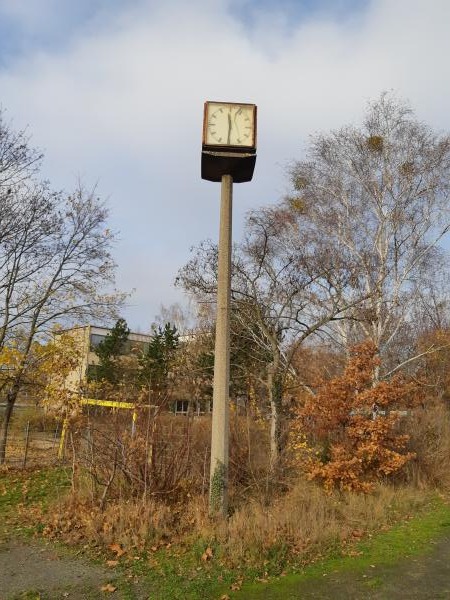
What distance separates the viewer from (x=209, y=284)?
14375mm

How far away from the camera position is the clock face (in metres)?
8.29

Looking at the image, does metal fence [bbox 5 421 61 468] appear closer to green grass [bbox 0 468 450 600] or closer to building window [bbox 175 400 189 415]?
building window [bbox 175 400 189 415]

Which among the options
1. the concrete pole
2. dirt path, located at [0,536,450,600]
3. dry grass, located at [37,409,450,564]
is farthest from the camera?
the concrete pole

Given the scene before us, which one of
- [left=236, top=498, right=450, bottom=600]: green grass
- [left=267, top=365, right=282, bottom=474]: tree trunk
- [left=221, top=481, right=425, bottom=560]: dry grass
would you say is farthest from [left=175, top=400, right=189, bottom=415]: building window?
[left=236, top=498, right=450, bottom=600]: green grass

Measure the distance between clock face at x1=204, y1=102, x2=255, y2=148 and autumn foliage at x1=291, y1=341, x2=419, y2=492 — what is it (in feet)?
18.8

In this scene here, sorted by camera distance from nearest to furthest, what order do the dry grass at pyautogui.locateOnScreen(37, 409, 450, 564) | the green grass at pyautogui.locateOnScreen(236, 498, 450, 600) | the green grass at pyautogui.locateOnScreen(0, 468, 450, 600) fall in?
the green grass at pyautogui.locateOnScreen(0, 468, 450, 600) < the green grass at pyautogui.locateOnScreen(236, 498, 450, 600) < the dry grass at pyautogui.locateOnScreen(37, 409, 450, 564)

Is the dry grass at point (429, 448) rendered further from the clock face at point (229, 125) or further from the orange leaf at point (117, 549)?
the clock face at point (229, 125)

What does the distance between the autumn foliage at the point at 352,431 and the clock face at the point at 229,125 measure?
574 cm

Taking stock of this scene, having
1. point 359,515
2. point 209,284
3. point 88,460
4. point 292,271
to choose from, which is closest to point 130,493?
point 88,460

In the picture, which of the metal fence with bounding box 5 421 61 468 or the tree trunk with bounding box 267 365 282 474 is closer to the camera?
the tree trunk with bounding box 267 365 282 474

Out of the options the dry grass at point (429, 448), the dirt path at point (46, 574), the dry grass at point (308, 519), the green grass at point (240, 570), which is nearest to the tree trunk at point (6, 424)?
the green grass at point (240, 570)

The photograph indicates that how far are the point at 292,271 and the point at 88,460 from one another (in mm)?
7817

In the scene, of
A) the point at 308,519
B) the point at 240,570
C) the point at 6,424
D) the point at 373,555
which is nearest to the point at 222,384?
the point at 308,519

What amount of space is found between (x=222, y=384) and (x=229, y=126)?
405 cm
